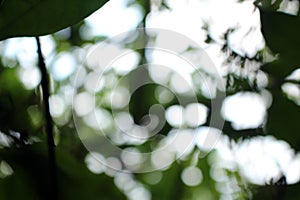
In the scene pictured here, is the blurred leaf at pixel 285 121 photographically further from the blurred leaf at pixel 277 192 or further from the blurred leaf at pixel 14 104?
the blurred leaf at pixel 14 104

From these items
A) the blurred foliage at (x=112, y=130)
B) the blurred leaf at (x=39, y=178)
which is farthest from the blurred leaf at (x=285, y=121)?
the blurred leaf at (x=39, y=178)

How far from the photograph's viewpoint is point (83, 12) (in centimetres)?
37

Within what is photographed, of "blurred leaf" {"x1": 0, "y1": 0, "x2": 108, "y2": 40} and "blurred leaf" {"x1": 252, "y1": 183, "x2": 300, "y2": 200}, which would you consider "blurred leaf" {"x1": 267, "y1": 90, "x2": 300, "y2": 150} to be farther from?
"blurred leaf" {"x1": 0, "y1": 0, "x2": 108, "y2": 40}

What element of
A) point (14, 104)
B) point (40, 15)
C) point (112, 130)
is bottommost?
point (112, 130)

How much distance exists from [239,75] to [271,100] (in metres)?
0.08

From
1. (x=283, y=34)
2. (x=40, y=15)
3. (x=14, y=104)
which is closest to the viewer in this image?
(x=40, y=15)

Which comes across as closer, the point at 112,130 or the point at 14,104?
the point at 14,104

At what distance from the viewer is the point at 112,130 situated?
0.78 metres

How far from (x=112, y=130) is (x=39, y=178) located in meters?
0.26

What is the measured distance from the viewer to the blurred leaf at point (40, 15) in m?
0.37

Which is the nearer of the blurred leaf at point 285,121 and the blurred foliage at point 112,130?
the blurred foliage at point 112,130

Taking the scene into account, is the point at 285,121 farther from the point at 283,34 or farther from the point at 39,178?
the point at 39,178

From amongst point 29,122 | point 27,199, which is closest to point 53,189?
point 27,199

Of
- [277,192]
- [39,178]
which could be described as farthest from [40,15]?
[277,192]
